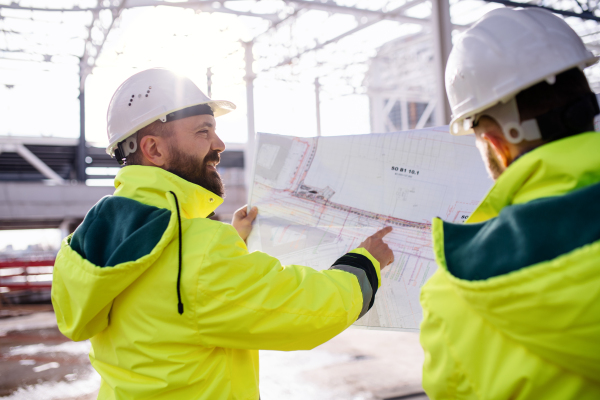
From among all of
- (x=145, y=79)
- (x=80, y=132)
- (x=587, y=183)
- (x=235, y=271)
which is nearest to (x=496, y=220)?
(x=587, y=183)

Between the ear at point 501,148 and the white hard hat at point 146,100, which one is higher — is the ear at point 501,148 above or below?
below

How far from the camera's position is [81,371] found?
5.58 meters

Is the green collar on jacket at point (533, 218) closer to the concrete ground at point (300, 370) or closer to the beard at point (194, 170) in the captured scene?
the beard at point (194, 170)

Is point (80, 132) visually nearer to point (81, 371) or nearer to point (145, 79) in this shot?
point (81, 371)

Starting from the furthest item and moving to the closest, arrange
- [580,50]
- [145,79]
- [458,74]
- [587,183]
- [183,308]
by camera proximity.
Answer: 1. [145,79]
2. [183,308]
3. [458,74]
4. [580,50]
5. [587,183]

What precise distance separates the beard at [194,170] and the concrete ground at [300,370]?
3431 mm

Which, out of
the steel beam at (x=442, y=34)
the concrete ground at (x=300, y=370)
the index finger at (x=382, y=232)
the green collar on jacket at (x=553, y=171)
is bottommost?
the concrete ground at (x=300, y=370)

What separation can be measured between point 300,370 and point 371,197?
3.96 metres

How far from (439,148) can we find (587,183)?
1.09m

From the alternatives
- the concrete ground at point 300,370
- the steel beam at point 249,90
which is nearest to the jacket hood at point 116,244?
the concrete ground at point 300,370

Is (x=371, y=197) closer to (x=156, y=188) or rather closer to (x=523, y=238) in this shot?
(x=156, y=188)

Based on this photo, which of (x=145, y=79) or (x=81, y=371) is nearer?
(x=145, y=79)

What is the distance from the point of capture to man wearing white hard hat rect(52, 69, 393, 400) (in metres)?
1.29

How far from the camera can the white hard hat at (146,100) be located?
172cm
